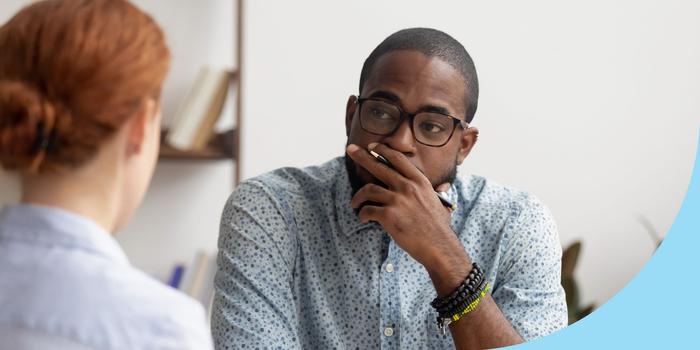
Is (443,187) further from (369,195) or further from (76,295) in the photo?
(76,295)

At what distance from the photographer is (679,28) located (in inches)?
27.9

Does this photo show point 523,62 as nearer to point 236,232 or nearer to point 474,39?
point 474,39

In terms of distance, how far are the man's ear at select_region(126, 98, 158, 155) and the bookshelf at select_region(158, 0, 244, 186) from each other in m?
0.37

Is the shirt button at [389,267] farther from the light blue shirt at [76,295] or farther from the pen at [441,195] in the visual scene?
the light blue shirt at [76,295]

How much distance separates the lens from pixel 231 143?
38.3 inches

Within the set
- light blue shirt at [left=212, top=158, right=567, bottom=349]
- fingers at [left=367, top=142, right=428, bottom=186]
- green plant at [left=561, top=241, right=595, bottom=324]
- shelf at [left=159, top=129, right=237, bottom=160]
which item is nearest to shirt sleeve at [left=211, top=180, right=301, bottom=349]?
light blue shirt at [left=212, top=158, right=567, bottom=349]

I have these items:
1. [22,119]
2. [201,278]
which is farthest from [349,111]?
[201,278]

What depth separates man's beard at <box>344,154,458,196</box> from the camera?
0.66 m

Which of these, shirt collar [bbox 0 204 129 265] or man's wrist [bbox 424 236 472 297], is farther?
man's wrist [bbox 424 236 472 297]

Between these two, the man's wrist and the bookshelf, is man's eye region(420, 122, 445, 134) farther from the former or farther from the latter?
the bookshelf

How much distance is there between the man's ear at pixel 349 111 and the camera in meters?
0.65

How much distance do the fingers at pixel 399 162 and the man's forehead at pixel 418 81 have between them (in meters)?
0.04

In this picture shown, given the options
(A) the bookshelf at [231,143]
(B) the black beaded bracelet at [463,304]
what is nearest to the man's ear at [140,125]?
(B) the black beaded bracelet at [463,304]

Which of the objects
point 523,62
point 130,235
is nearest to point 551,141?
point 523,62
